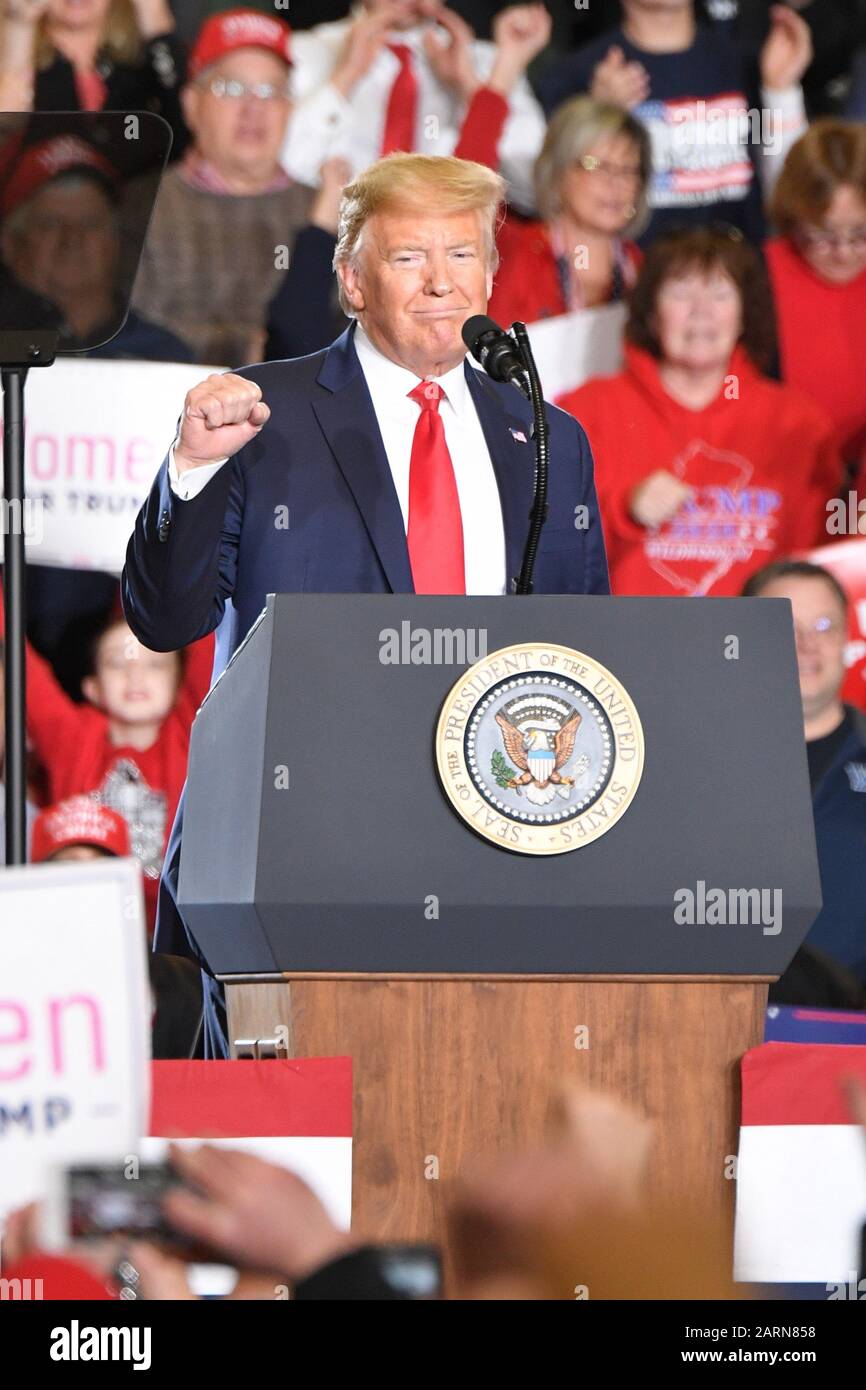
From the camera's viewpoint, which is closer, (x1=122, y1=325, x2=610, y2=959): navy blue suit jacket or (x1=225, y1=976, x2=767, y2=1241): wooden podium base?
(x1=225, y1=976, x2=767, y2=1241): wooden podium base

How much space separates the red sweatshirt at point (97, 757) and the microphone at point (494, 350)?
9.27 ft

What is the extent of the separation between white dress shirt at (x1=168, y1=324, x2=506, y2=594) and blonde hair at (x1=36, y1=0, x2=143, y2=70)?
9.34ft

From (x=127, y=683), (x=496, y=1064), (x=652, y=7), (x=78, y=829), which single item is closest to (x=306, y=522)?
(x=496, y=1064)

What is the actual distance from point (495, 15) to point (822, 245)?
3.34 ft

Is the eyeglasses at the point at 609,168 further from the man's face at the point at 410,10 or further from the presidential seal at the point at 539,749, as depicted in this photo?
the presidential seal at the point at 539,749

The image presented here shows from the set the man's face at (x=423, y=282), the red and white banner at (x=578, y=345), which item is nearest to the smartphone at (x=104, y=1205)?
the man's face at (x=423, y=282)

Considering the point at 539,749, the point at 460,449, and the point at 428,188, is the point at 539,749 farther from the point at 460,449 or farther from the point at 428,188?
the point at 428,188

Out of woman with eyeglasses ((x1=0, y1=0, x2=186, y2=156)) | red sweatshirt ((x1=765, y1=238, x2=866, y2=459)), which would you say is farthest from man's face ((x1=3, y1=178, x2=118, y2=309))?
red sweatshirt ((x1=765, y1=238, x2=866, y2=459))

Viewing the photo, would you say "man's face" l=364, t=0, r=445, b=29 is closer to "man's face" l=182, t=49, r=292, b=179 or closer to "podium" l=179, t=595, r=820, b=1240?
"man's face" l=182, t=49, r=292, b=179

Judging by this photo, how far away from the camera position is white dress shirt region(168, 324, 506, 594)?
6.72 ft

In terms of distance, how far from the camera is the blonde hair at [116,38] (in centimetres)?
472

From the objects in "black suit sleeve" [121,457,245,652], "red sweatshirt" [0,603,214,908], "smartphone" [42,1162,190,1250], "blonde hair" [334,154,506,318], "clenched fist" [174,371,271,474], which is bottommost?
"smartphone" [42,1162,190,1250]

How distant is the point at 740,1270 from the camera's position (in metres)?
1.43

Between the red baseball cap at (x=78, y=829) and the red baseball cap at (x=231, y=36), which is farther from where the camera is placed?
the red baseball cap at (x=231, y=36)
